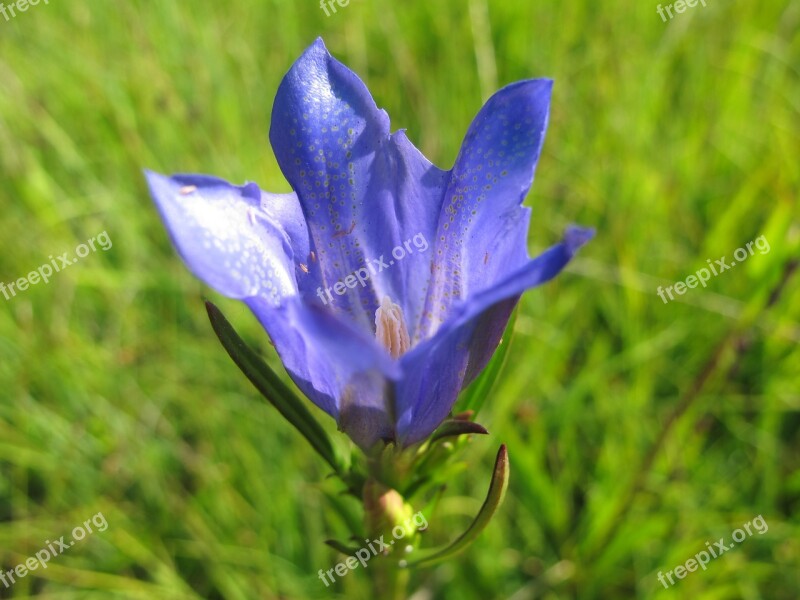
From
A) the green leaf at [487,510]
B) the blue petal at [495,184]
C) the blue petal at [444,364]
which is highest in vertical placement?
the blue petal at [495,184]

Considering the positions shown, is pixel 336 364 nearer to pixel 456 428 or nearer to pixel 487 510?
pixel 456 428

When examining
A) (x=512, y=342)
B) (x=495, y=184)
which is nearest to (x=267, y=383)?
(x=495, y=184)

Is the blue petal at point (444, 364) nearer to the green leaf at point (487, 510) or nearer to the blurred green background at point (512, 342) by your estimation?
the green leaf at point (487, 510)

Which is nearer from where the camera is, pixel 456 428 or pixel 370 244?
pixel 456 428

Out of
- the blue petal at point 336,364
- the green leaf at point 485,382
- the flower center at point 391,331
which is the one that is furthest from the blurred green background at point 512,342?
the blue petal at point 336,364

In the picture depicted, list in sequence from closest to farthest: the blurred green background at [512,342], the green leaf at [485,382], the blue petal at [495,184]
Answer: the blue petal at [495,184] < the green leaf at [485,382] < the blurred green background at [512,342]

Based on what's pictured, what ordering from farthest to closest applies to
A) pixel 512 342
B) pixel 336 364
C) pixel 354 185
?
pixel 512 342 < pixel 354 185 < pixel 336 364
